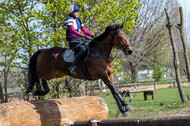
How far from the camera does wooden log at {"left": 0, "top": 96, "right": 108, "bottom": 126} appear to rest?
3.82 metres

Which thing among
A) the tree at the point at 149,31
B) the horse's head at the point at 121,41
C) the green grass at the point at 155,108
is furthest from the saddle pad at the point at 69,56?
the tree at the point at 149,31

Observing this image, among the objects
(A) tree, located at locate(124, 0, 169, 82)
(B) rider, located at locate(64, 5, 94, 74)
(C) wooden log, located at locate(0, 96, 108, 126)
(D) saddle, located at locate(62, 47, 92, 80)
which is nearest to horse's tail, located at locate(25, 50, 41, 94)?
(D) saddle, located at locate(62, 47, 92, 80)

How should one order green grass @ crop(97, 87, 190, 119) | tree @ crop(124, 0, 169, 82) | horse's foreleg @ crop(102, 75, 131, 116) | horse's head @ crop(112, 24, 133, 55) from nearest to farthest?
horse's foreleg @ crop(102, 75, 131, 116) < horse's head @ crop(112, 24, 133, 55) < green grass @ crop(97, 87, 190, 119) < tree @ crop(124, 0, 169, 82)

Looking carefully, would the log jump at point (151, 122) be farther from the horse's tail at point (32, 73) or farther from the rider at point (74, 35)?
the horse's tail at point (32, 73)

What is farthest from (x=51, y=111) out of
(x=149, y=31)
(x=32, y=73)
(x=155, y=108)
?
(x=149, y=31)

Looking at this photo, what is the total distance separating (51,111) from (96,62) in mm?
1574

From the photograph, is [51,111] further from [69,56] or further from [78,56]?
[69,56]

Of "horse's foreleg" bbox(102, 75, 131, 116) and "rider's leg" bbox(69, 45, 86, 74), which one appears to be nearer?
"horse's foreleg" bbox(102, 75, 131, 116)

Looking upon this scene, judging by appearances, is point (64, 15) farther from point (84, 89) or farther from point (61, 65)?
point (61, 65)

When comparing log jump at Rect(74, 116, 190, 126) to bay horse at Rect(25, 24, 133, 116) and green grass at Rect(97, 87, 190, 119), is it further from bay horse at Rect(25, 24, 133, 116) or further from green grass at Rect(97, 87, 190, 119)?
green grass at Rect(97, 87, 190, 119)

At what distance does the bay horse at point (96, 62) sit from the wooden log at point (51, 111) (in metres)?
0.64

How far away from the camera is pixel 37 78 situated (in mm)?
6371

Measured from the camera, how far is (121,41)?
5.03 m

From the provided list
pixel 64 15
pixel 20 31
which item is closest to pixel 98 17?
pixel 64 15
